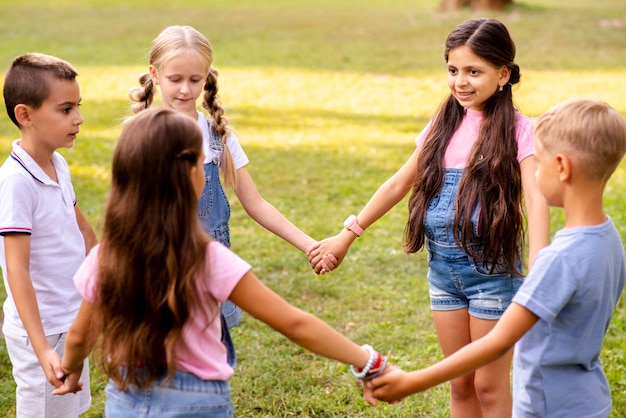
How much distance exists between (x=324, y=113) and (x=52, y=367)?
31.1 ft

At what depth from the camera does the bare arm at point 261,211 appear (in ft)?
12.3

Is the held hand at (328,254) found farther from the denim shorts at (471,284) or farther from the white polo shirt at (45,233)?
the white polo shirt at (45,233)

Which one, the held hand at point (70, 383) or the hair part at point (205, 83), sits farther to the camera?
the hair part at point (205, 83)

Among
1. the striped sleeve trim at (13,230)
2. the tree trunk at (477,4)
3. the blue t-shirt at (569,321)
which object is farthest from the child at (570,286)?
the tree trunk at (477,4)

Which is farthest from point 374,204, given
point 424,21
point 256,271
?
point 424,21

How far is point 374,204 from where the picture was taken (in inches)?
144

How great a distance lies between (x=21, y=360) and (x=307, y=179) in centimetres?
569

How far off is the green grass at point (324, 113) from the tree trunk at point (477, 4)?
0.40m

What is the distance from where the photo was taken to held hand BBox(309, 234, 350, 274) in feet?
12.8

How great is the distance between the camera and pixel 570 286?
2363 mm

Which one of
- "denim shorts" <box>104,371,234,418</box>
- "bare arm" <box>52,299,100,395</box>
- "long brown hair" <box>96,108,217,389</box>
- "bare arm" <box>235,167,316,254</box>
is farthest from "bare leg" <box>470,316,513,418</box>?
"bare arm" <box>52,299,100,395</box>

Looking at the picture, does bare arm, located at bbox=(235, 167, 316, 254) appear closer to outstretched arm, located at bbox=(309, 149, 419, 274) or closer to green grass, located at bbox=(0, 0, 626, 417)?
outstretched arm, located at bbox=(309, 149, 419, 274)

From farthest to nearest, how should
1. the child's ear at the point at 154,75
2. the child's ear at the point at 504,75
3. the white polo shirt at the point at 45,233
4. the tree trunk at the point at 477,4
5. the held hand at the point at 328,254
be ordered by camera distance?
the tree trunk at the point at 477,4 → the held hand at the point at 328,254 → the child's ear at the point at 154,75 → the child's ear at the point at 504,75 → the white polo shirt at the point at 45,233

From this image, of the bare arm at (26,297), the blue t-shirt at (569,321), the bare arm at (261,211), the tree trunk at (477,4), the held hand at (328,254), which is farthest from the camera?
the tree trunk at (477,4)
